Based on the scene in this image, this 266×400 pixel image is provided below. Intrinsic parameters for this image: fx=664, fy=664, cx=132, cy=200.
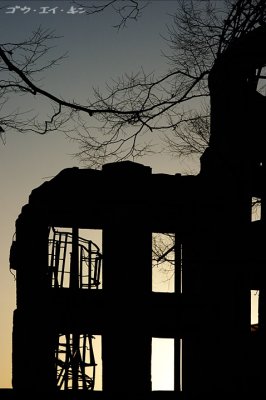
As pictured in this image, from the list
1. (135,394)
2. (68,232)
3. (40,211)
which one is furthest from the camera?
(68,232)

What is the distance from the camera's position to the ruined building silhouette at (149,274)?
1233 centimetres

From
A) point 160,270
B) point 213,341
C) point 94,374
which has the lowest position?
point 94,374

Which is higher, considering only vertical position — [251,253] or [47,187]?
[47,187]

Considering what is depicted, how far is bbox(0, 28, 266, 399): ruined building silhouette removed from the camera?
12.3 metres

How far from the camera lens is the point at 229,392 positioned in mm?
11781

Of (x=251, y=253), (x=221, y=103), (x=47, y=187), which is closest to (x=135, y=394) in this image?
(x=251, y=253)

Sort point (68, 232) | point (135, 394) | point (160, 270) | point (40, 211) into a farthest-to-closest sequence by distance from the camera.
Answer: point (160, 270)
point (68, 232)
point (40, 211)
point (135, 394)

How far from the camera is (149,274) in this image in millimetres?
13961

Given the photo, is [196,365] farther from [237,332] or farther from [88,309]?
[88,309]

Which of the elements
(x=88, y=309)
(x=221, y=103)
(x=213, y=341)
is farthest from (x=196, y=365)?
(x=221, y=103)

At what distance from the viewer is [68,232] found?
49.6 feet

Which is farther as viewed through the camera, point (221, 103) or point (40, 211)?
point (40, 211)

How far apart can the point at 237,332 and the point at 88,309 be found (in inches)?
142

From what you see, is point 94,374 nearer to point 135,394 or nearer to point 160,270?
point 135,394
